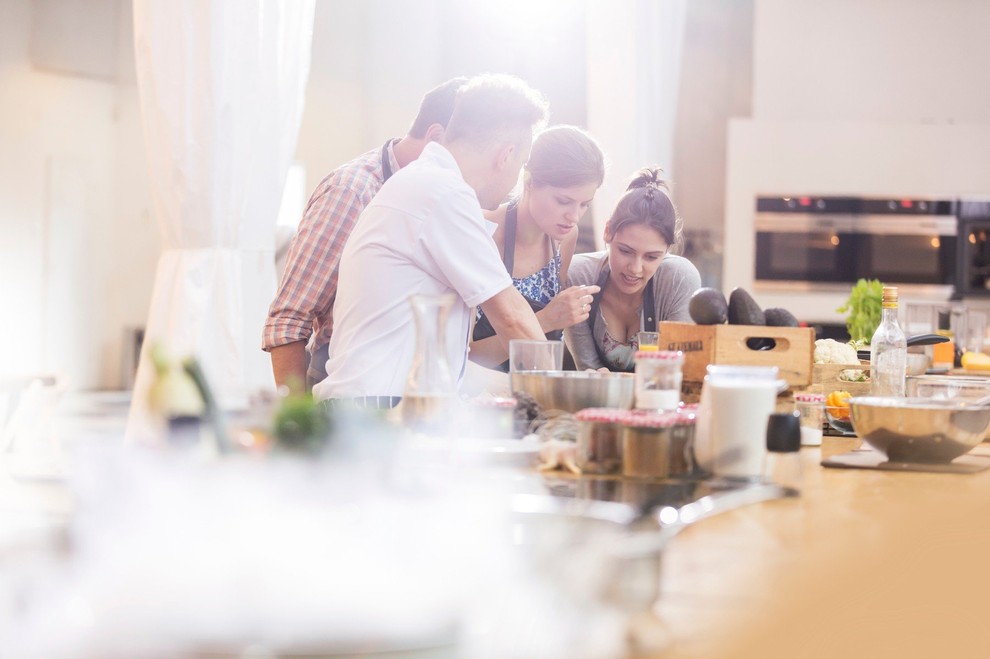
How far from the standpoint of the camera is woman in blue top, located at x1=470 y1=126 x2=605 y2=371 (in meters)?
2.93

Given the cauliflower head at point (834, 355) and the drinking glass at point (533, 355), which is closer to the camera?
the drinking glass at point (533, 355)

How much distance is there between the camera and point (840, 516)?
1307 millimetres

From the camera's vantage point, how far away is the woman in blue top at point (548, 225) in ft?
9.61

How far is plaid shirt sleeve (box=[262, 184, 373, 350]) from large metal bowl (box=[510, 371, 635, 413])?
4.27 feet

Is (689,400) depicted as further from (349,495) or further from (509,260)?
(509,260)

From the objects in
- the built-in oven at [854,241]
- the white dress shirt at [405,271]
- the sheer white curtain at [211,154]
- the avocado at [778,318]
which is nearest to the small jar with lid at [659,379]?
the avocado at [778,318]

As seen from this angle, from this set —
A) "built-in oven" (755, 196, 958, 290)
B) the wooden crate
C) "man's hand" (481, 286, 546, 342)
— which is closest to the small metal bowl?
the wooden crate

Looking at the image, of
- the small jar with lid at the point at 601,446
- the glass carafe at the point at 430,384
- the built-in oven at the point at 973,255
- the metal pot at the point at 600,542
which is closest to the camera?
the metal pot at the point at 600,542

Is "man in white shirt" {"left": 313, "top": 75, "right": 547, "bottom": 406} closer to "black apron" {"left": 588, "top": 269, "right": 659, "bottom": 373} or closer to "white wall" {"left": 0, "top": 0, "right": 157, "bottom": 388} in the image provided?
"black apron" {"left": 588, "top": 269, "right": 659, "bottom": 373}

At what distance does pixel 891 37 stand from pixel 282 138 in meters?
4.54

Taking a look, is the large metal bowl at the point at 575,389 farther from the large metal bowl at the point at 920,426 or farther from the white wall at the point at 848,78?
the white wall at the point at 848,78

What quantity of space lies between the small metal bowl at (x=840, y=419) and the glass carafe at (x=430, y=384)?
3.94 ft

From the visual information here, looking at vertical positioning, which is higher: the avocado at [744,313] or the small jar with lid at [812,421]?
the avocado at [744,313]

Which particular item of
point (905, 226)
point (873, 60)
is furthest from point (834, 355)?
point (873, 60)
